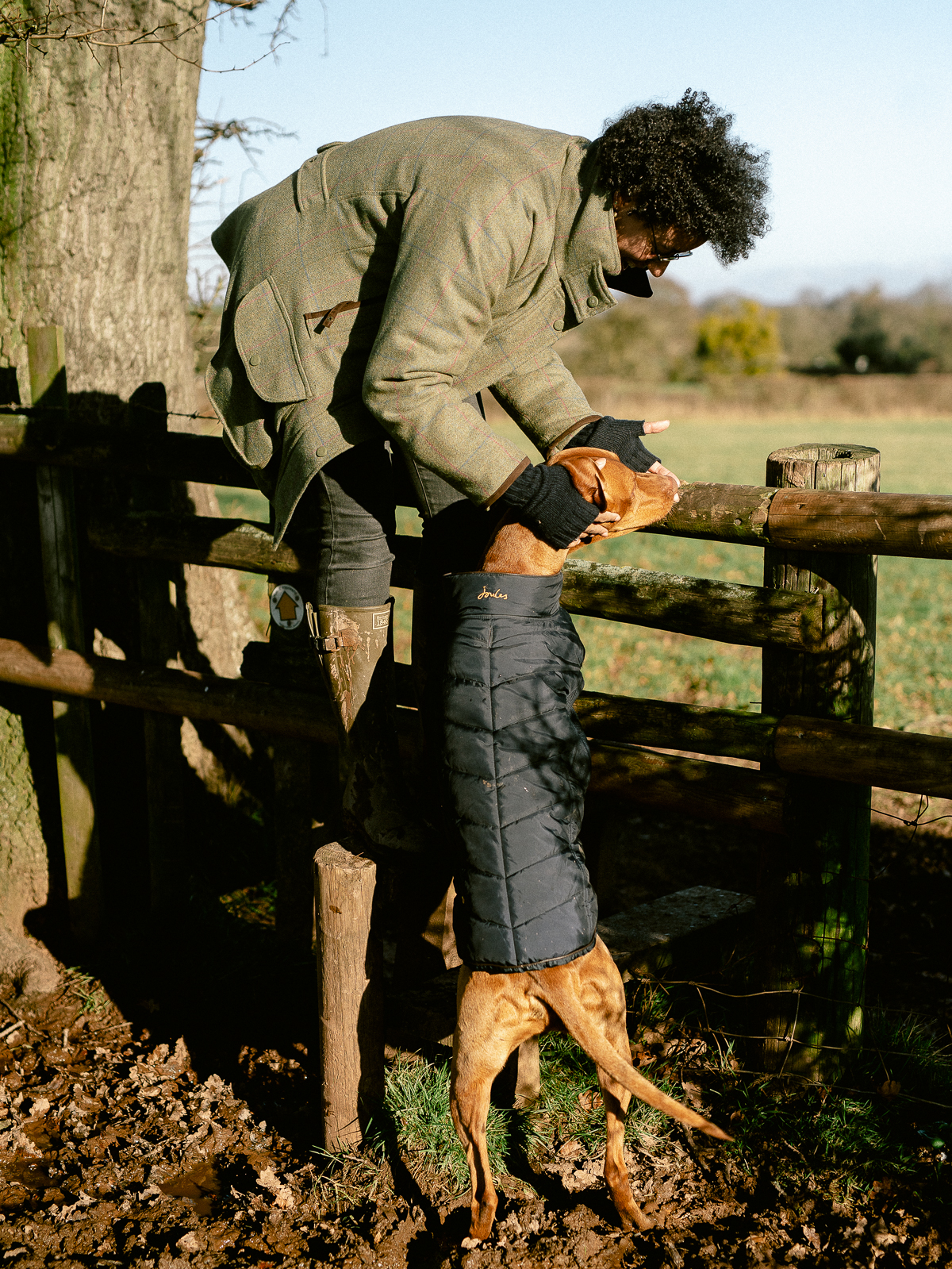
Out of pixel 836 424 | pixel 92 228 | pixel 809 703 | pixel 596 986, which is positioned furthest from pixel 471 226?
pixel 836 424

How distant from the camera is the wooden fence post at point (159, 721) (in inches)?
158

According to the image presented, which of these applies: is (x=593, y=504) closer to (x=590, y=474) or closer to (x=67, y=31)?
(x=590, y=474)

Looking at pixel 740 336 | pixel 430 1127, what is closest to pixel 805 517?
pixel 430 1127

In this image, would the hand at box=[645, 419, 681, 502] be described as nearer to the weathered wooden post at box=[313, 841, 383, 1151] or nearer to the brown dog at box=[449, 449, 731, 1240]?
the brown dog at box=[449, 449, 731, 1240]

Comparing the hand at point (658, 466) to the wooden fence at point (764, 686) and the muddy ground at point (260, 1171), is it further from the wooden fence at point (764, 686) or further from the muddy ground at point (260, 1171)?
the muddy ground at point (260, 1171)

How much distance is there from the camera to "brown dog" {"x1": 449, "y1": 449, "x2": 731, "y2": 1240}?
244 cm

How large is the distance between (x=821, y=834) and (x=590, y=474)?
1.24m

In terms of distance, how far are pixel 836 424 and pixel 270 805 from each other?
39.3m

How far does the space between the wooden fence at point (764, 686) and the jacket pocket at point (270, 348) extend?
0.56 m

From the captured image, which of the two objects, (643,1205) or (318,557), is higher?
(318,557)

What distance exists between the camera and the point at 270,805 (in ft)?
16.6

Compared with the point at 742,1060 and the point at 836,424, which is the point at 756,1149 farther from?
the point at 836,424

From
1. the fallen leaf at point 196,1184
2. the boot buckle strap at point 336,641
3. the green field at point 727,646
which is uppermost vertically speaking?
the boot buckle strap at point 336,641

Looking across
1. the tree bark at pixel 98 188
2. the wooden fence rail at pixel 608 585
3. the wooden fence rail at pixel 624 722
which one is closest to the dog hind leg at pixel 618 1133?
the wooden fence rail at pixel 624 722
